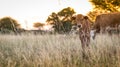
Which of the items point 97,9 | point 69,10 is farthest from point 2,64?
point 69,10

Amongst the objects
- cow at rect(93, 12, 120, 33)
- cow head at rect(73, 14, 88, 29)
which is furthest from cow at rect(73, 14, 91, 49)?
cow at rect(93, 12, 120, 33)

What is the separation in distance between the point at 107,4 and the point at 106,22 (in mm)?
14553

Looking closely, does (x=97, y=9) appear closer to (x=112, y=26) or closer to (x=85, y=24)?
(x=112, y=26)

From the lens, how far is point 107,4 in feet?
98.4

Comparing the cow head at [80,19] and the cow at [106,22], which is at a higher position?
the cow head at [80,19]

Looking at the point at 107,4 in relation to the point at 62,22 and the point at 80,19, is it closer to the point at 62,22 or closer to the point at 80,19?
the point at 62,22

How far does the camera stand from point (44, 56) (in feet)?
20.7

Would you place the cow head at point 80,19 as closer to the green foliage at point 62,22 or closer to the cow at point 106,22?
the green foliage at point 62,22

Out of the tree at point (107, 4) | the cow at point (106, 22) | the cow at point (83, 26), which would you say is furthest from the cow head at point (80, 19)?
the tree at point (107, 4)

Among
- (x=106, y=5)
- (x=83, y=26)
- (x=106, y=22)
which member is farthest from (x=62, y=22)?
(x=83, y=26)

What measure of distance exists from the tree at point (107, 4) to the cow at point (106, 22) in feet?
43.2

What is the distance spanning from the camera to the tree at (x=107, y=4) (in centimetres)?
2914

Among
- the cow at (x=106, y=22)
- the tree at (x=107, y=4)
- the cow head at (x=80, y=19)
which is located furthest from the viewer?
the tree at (x=107, y=4)

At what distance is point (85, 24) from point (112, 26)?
8.97 metres
